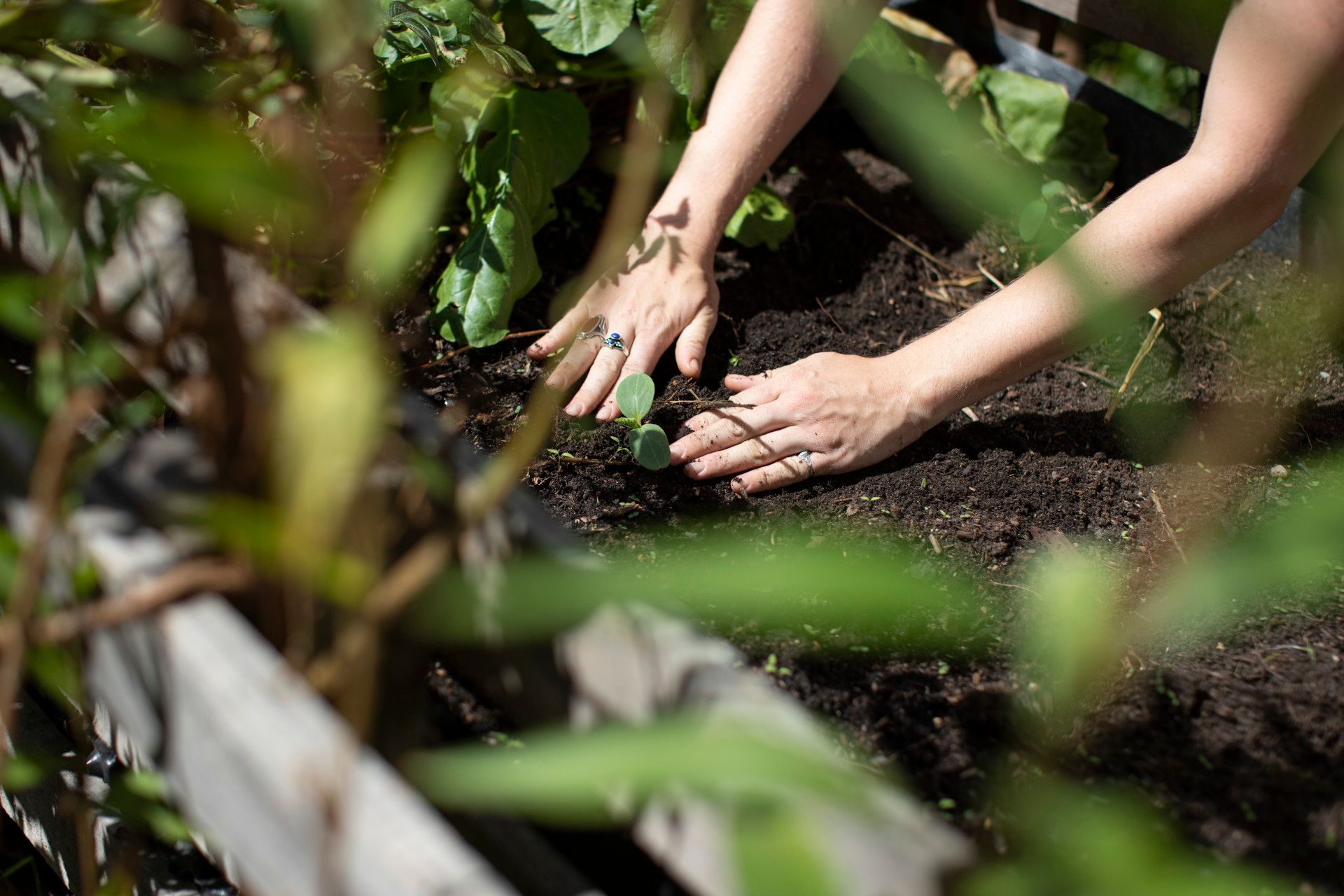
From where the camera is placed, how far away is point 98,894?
35.2 inches

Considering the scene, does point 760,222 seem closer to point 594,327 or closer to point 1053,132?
point 594,327

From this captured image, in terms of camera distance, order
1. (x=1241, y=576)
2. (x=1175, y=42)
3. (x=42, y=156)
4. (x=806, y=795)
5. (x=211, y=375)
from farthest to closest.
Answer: (x=1175, y=42) < (x=42, y=156) < (x=211, y=375) < (x=806, y=795) < (x=1241, y=576)

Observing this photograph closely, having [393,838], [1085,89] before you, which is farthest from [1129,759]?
[1085,89]

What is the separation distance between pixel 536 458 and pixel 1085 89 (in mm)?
1644

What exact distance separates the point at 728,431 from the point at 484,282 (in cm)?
46

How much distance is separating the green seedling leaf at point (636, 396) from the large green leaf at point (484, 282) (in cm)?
26

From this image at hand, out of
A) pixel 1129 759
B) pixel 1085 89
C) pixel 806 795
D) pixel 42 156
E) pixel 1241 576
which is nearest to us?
pixel 1241 576

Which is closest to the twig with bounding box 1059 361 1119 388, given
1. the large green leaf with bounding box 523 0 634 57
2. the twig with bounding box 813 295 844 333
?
the twig with bounding box 813 295 844 333

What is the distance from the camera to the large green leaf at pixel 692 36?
1.67 m

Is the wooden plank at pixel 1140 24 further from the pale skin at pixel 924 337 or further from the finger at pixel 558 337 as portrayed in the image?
the finger at pixel 558 337

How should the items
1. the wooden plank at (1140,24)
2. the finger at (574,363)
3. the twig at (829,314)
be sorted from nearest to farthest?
the finger at (574,363), the twig at (829,314), the wooden plank at (1140,24)

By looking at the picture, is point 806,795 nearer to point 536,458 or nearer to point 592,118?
point 536,458

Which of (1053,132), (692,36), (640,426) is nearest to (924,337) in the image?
(640,426)

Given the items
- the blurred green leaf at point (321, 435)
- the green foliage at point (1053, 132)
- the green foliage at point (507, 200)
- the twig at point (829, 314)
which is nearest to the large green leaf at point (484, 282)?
the green foliage at point (507, 200)
